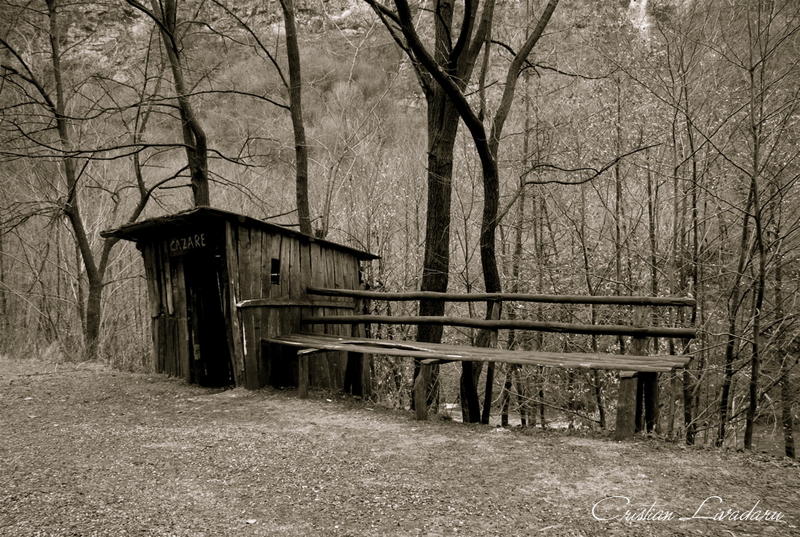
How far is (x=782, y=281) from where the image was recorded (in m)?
8.15

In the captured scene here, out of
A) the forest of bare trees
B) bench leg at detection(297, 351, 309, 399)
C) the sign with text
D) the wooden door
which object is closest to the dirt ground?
bench leg at detection(297, 351, 309, 399)

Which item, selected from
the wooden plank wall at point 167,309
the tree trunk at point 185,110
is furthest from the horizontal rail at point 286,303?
the tree trunk at point 185,110

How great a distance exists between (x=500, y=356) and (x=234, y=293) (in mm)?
3205

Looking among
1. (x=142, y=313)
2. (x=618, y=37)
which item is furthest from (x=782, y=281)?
(x=142, y=313)

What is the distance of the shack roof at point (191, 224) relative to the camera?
21.3ft

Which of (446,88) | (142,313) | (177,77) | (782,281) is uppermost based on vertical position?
(177,77)

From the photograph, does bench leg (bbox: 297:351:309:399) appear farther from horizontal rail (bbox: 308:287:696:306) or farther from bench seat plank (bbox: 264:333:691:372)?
horizontal rail (bbox: 308:287:696:306)

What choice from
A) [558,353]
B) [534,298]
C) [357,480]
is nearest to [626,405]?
[558,353]

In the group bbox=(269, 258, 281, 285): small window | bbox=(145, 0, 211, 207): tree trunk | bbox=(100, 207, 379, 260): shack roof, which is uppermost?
bbox=(145, 0, 211, 207): tree trunk

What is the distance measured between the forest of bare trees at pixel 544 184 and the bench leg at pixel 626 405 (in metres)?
1.68

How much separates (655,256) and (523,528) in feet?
23.2

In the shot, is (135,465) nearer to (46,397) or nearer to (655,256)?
(46,397)

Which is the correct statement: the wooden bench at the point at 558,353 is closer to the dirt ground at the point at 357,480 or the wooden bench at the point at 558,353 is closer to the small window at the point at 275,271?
the dirt ground at the point at 357,480

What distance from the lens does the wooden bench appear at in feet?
14.8
